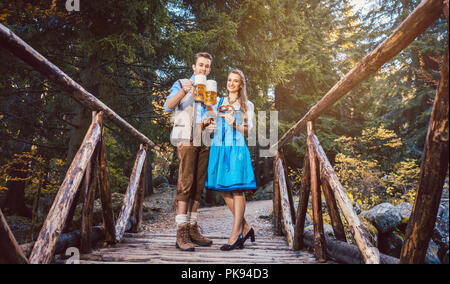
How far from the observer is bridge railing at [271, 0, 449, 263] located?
1.03 m

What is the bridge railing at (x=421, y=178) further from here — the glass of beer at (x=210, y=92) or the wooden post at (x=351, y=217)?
the glass of beer at (x=210, y=92)

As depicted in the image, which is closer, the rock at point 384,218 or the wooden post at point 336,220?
the wooden post at point 336,220

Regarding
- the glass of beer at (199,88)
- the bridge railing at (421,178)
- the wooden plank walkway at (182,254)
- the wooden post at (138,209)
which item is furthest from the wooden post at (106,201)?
the bridge railing at (421,178)

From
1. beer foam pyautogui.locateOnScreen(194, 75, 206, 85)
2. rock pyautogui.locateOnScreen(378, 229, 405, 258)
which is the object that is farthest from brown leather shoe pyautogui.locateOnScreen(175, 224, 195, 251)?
rock pyautogui.locateOnScreen(378, 229, 405, 258)

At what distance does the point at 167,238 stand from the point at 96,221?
2.55 m

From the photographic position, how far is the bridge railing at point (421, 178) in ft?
3.39

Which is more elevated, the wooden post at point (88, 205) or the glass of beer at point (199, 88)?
the glass of beer at point (199, 88)

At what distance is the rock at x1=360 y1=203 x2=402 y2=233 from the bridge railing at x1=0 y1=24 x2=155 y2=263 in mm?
4160

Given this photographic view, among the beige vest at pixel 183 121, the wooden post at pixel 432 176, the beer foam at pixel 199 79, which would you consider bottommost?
the wooden post at pixel 432 176

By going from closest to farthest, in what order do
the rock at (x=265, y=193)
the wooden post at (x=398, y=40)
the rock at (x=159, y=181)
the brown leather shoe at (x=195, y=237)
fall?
the wooden post at (x=398, y=40) < the brown leather shoe at (x=195, y=237) < the rock at (x=265, y=193) < the rock at (x=159, y=181)

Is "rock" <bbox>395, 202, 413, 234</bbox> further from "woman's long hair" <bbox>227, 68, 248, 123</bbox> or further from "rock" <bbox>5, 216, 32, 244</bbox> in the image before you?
"rock" <bbox>5, 216, 32, 244</bbox>

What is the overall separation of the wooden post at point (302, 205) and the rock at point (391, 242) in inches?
109
